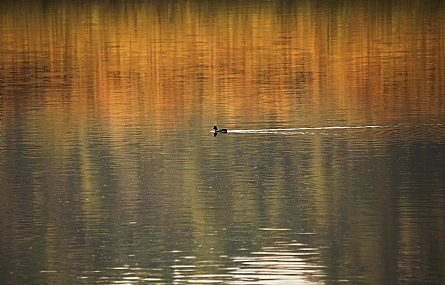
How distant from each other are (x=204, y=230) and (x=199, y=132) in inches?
474

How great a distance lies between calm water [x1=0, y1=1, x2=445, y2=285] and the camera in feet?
70.6

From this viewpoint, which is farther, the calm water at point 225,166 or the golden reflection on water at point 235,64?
the golden reflection on water at point 235,64

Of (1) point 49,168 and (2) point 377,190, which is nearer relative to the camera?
(2) point 377,190

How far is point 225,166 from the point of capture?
30.0m

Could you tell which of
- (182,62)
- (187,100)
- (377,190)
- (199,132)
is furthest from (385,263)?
(182,62)

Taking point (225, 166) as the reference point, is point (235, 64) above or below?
above

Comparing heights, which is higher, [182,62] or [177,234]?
[182,62]

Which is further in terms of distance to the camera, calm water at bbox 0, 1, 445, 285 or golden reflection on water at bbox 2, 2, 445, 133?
golden reflection on water at bbox 2, 2, 445, 133

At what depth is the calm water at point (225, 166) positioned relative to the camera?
21.5 metres

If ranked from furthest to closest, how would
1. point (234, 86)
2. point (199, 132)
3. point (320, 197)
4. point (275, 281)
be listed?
point (234, 86), point (199, 132), point (320, 197), point (275, 281)

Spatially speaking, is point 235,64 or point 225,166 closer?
point 225,166

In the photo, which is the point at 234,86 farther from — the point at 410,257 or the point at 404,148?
the point at 410,257

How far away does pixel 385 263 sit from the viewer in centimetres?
2105

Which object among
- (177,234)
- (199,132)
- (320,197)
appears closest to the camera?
(177,234)
